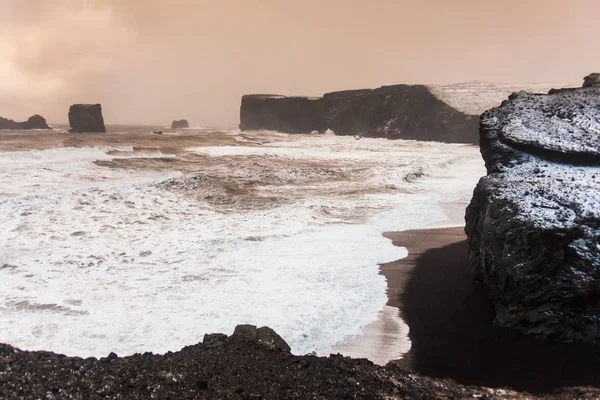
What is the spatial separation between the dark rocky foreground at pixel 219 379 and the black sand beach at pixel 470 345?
1.74 feet

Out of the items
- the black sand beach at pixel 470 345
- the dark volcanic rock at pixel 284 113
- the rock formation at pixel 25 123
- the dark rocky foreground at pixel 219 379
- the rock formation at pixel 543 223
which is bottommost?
the black sand beach at pixel 470 345

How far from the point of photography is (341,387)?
8.94 ft

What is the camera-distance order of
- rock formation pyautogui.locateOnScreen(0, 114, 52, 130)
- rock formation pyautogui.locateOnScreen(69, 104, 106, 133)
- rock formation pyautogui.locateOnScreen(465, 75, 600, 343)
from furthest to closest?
rock formation pyautogui.locateOnScreen(0, 114, 52, 130) < rock formation pyautogui.locateOnScreen(69, 104, 106, 133) < rock formation pyautogui.locateOnScreen(465, 75, 600, 343)

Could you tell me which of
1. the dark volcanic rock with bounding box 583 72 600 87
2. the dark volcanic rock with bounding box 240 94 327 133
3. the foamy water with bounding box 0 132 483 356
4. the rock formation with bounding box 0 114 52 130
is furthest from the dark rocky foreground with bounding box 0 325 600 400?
the rock formation with bounding box 0 114 52 130

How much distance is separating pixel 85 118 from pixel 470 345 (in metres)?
61.5

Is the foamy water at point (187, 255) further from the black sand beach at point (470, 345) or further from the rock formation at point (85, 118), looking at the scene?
the rock formation at point (85, 118)

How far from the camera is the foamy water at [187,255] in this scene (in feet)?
14.4

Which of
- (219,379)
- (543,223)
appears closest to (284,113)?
(543,223)

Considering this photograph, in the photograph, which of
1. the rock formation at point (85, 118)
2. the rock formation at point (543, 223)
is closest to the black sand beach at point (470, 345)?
the rock formation at point (543, 223)

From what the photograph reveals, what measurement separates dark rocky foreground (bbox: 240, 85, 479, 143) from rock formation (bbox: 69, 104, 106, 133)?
93.4 ft

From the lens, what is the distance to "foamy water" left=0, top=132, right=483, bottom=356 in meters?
4.39

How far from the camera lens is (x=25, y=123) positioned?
208 feet

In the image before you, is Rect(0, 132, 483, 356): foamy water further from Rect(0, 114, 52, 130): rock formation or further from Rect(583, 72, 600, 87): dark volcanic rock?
Rect(0, 114, 52, 130): rock formation

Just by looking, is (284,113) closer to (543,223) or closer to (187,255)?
(187,255)
